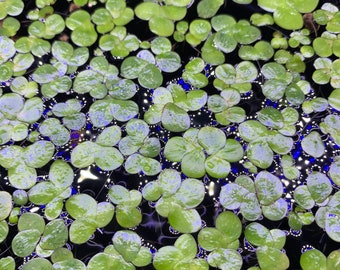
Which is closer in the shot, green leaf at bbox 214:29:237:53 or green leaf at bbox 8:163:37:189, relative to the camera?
green leaf at bbox 8:163:37:189

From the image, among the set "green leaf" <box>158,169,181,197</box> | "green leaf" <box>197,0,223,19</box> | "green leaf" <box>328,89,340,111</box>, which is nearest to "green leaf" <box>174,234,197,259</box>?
"green leaf" <box>158,169,181,197</box>

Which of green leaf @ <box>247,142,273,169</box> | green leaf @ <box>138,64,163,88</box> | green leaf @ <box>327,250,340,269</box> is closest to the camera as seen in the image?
green leaf @ <box>327,250,340,269</box>

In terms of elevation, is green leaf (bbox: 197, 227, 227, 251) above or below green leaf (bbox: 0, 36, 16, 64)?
below

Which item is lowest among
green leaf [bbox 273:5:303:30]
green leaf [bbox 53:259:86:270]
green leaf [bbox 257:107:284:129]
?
green leaf [bbox 53:259:86:270]

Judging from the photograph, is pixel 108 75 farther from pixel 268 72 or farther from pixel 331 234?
pixel 331 234

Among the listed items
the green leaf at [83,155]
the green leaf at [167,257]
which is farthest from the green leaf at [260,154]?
the green leaf at [83,155]

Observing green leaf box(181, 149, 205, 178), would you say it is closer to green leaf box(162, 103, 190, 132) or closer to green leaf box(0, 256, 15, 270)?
green leaf box(162, 103, 190, 132)
